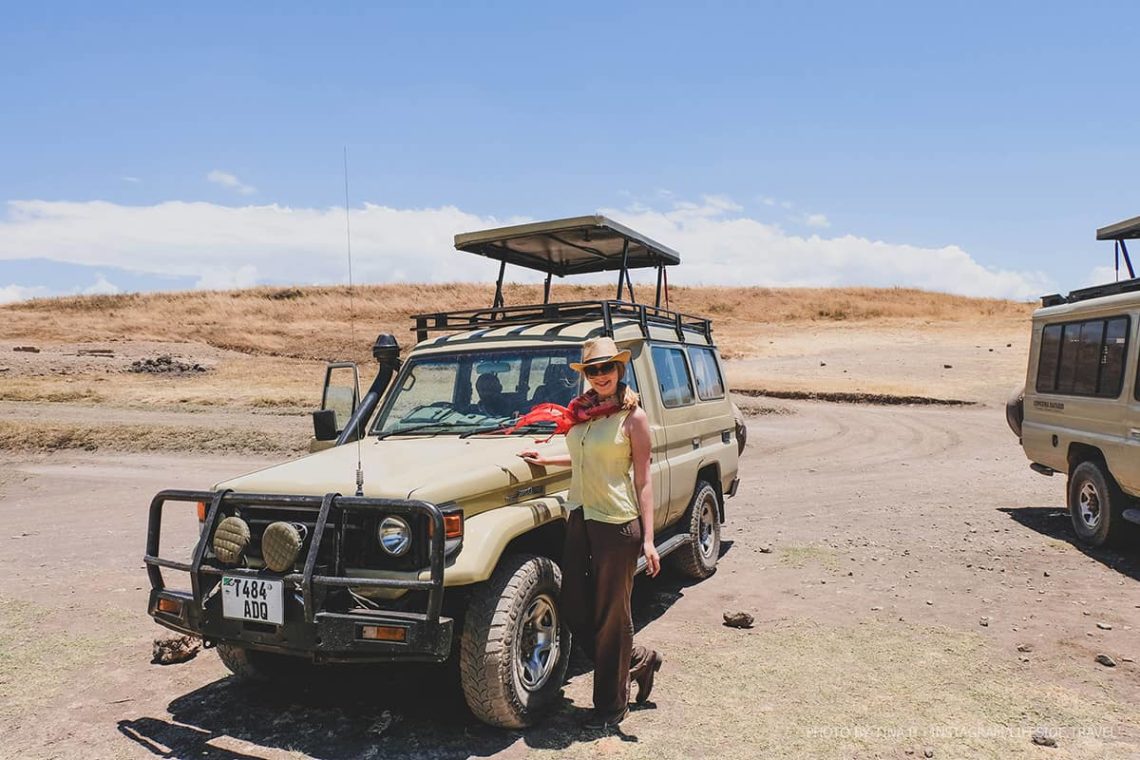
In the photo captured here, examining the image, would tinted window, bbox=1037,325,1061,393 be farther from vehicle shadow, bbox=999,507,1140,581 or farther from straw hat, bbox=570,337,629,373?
straw hat, bbox=570,337,629,373

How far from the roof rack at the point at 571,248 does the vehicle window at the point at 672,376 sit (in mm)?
760

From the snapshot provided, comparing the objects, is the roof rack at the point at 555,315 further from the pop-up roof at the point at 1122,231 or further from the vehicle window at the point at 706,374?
the pop-up roof at the point at 1122,231

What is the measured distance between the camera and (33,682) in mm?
5309

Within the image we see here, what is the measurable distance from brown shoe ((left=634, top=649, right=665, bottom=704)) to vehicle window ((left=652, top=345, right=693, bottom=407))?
2.37m

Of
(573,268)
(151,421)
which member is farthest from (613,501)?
(151,421)

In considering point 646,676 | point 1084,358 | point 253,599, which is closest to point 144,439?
point 253,599

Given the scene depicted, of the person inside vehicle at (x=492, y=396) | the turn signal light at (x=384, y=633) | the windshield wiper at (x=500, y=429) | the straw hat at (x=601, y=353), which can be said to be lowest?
the turn signal light at (x=384, y=633)

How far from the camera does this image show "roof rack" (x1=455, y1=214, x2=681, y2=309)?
7.14 metres

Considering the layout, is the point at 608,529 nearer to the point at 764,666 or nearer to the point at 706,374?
the point at 764,666

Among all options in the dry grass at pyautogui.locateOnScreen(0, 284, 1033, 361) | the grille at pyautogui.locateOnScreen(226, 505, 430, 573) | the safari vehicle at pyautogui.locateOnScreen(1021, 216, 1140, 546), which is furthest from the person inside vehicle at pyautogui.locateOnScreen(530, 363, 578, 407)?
the dry grass at pyautogui.locateOnScreen(0, 284, 1033, 361)

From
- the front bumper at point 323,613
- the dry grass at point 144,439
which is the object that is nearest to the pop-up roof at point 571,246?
the front bumper at point 323,613

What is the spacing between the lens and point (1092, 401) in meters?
8.67

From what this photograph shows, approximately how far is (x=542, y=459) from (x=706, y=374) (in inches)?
140

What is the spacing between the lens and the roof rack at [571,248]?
7145 millimetres
